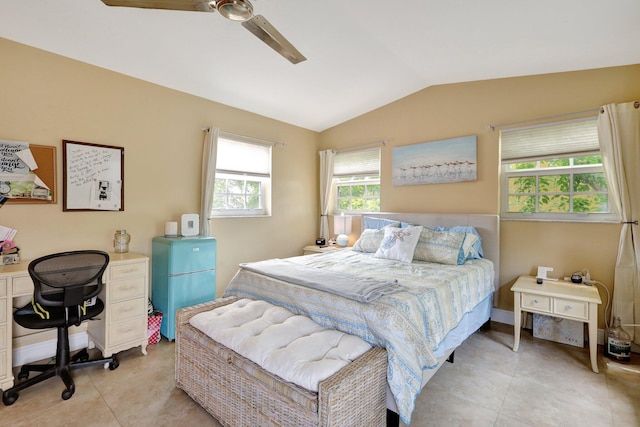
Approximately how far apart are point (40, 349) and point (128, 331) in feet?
2.41

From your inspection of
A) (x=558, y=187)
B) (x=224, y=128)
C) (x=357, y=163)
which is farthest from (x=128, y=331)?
(x=558, y=187)

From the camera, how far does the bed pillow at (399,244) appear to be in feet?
9.96

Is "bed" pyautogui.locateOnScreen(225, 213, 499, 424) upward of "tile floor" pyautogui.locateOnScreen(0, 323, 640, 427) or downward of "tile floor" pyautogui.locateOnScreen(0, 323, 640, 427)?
upward

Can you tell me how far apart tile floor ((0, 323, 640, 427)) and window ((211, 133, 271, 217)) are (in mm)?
1851

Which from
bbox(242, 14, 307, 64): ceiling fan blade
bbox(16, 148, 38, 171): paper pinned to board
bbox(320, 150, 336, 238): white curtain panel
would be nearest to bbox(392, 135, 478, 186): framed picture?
bbox(320, 150, 336, 238): white curtain panel

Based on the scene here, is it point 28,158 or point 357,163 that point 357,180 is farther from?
point 28,158

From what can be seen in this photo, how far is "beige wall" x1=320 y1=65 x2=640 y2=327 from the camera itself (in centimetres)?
276

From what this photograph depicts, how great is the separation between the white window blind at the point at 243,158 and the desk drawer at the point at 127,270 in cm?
149

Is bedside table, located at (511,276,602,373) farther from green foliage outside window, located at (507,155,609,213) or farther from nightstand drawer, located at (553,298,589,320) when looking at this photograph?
green foliage outside window, located at (507,155,609,213)

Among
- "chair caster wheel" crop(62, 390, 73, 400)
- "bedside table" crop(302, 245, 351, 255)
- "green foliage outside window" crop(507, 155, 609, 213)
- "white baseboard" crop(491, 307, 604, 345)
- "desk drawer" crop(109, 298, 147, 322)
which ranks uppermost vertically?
"green foliage outside window" crop(507, 155, 609, 213)

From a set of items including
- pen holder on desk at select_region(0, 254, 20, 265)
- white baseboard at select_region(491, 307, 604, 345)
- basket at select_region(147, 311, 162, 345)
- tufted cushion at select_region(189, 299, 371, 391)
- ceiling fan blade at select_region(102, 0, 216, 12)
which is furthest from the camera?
white baseboard at select_region(491, 307, 604, 345)

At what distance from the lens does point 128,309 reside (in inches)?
98.3

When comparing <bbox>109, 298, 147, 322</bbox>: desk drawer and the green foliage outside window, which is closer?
<bbox>109, 298, 147, 322</bbox>: desk drawer

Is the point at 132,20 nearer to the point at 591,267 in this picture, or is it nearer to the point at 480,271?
the point at 480,271
